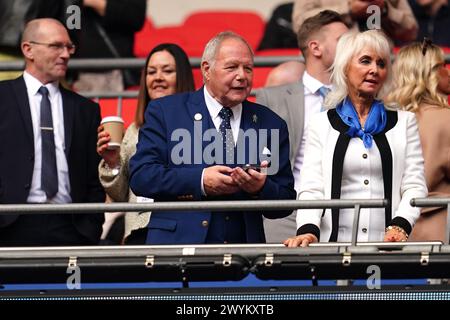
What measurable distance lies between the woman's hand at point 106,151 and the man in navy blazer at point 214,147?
1.68 ft

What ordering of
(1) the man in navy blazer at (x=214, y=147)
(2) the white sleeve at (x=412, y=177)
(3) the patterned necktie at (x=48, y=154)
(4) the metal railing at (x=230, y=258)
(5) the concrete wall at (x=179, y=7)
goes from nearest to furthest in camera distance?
1. (4) the metal railing at (x=230, y=258)
2. (2) the white sleeve at (x=412, y=177)
3. (1) the man in navy blazer at (x=214, y=147)
4. (3) the patterned necktie at (x=48, y=154)
5. (5) the concrete wall at (x=179, y=7)

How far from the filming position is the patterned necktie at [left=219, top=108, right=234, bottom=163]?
9398 millimetres

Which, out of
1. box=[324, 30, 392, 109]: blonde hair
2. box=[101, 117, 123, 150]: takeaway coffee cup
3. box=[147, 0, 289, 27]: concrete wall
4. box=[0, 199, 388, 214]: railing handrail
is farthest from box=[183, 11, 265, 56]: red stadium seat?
box=[0, 199, 388, 214]: railing handrail

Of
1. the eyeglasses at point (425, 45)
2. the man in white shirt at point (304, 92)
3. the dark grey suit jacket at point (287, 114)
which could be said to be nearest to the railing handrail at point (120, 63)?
the man in white shirt at point (304, 92)

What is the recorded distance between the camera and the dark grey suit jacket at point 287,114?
1034 cm

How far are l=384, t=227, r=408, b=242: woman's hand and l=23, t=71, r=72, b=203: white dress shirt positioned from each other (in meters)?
2.24

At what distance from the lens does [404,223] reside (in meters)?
9.13

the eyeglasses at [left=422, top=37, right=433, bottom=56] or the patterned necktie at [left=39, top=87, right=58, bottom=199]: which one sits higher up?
the eyeglasses at [left=422, top=37, right=433, bottom=56]

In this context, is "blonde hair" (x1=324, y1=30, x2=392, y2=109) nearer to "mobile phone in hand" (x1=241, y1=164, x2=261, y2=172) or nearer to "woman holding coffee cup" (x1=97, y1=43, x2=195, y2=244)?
"mobile phone in hand" (x1=241, y1=164, x2=261, y2=172)

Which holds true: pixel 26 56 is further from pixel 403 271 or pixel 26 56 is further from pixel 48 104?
pixel 403 271

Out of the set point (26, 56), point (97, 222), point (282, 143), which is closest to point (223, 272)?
point (282, 143)

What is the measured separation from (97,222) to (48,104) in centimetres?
76

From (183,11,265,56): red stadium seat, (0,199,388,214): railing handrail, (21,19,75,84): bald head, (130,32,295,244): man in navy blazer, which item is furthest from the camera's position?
(183,11,265,56): red stadium seat

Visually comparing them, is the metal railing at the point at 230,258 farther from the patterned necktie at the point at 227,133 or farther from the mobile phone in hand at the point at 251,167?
the patterned necktie at the point at 227,133
